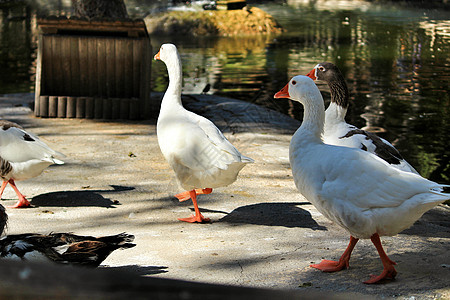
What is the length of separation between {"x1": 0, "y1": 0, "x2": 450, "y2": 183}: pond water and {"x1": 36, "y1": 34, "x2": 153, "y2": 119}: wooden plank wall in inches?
144

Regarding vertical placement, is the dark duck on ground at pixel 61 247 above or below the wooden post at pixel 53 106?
above

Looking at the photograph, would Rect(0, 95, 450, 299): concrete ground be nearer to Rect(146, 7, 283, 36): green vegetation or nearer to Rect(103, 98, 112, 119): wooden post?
Rect(103, 98, 112, 119): wooden post

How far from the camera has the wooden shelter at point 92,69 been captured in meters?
10.0

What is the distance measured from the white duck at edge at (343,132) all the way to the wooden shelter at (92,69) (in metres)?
4.26

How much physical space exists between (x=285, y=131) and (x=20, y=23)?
2313cm

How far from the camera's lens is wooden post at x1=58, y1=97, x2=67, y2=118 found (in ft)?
33.2

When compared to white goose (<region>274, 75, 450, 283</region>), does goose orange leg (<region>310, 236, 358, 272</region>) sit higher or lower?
lower

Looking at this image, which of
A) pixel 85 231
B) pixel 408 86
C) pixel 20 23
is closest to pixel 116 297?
pixel 85 231

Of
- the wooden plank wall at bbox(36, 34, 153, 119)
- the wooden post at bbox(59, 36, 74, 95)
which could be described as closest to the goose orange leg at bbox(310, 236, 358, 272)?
the wooden plank wall at bbox(36, 34, 153, 119)

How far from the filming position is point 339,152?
161 inches

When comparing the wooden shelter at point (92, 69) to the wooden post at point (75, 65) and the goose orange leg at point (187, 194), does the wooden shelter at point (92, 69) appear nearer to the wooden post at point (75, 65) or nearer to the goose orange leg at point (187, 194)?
the wooden post at point (75, 65)

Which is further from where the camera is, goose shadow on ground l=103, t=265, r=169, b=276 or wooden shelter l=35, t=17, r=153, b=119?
wooden shelter l=35, t=17, r=153, b=119

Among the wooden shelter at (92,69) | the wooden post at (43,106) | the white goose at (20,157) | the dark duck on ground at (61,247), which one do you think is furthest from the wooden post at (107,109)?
the dark duck on ground at (61,247)

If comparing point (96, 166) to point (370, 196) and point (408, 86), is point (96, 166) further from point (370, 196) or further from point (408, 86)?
point (408, 86)
